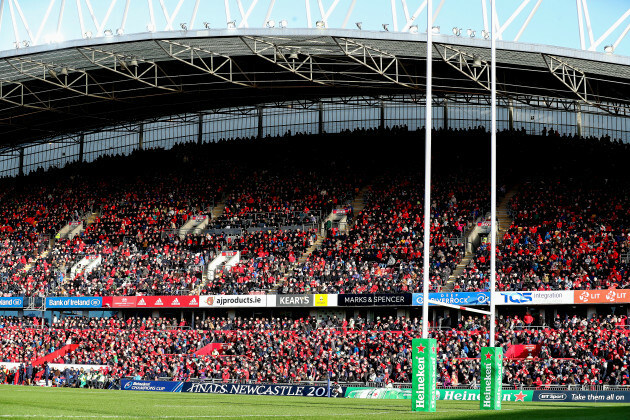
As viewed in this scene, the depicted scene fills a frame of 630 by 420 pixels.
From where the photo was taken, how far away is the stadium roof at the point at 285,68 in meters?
42.1

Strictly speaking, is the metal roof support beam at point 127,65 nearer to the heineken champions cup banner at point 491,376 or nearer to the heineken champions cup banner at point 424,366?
the heineken champions cup banner at point 491,376

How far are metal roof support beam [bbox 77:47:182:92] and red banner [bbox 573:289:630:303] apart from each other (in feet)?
80.0

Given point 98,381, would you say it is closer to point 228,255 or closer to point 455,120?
point 228,255

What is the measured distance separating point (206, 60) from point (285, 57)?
5.27 m

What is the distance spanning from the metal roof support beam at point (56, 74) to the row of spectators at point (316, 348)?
13822 mm

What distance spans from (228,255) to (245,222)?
11.3ft

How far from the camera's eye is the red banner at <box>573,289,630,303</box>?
40.2 metres

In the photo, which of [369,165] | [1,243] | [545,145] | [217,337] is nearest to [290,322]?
[217,337]

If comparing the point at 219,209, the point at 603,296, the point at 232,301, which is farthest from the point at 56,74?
the point at 603,296

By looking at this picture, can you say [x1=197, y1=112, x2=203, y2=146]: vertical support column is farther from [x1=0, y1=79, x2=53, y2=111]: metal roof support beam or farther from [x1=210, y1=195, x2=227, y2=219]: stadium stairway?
[x1=0, y1=79, x2=53, y2=111]: metal roof support beam

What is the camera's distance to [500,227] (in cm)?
4975

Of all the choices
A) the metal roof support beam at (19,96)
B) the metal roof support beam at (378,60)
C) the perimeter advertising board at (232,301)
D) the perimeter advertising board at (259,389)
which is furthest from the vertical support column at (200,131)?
the perimeter advertising board at (259,389)

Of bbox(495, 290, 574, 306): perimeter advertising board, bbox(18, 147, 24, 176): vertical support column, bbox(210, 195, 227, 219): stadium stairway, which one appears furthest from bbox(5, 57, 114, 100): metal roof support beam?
bbox(18, 147, 24, 176): vertical support column

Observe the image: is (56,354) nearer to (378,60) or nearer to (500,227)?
(378,60)
